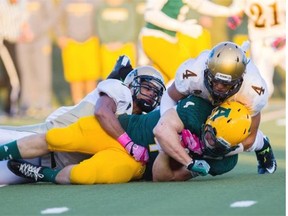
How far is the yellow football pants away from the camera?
25.0 ft

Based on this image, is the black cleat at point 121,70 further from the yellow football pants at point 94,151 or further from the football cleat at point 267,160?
the football cleat at point 267,160

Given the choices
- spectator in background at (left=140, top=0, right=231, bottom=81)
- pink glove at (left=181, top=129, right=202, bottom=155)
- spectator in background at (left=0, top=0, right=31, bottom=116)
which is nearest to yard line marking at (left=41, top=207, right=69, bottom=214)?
pink glove at (left=181, top=129, right=202, bottom=155)

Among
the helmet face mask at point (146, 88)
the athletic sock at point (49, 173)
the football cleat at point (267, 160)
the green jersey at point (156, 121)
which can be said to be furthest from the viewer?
the football cleat at point (267, 160)

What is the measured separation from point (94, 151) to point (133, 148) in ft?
0.86

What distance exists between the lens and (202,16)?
18203 mm

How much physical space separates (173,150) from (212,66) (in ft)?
1.91

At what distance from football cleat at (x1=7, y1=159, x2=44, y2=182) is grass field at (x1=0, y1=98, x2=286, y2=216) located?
0.07m

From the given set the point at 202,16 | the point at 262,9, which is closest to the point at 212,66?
the point at 262,9

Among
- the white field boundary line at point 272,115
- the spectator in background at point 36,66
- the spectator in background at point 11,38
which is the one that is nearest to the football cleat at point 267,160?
the white field boundary line at point 272,115

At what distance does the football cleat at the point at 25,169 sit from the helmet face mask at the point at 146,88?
0.85 meters

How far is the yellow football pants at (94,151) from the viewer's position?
7617 millimetres

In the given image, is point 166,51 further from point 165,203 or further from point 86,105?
point 165,203

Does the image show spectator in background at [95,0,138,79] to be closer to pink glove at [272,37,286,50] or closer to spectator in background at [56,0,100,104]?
spectator in background at [56,0,100,104]

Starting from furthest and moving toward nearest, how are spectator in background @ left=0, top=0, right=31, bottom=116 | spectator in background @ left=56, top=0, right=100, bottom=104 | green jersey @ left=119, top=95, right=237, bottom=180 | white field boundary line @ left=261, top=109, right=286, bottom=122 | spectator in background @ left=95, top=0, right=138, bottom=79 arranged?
spectator in background @ left=95, top=0, right=138, bottom=79, spectator in background @ left=56, top=0, right=100, bottom=104, spectator in background @ left=0, top=0, right=31, bottom=116, white field boundary line @ left=261, top=109, right=286, bottom=122, green jersey @ left=119, top=95, right=237, bottom=180
